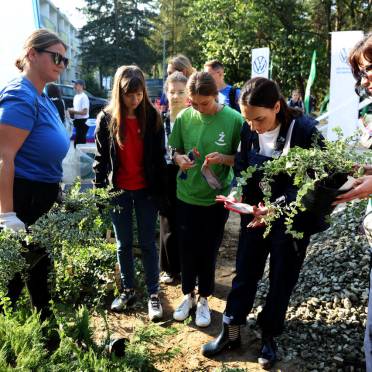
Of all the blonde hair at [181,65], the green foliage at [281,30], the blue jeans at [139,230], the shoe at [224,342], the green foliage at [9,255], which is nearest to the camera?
the green foliage at [9,255]

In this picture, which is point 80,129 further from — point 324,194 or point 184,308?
point 324,194

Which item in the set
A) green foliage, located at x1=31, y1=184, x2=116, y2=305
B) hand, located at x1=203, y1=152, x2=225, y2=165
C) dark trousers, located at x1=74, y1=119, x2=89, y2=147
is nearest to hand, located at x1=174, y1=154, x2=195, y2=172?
hand, located at x1=203, y1=152, x2=225, y2=165

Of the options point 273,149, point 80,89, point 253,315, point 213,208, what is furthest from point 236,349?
point 80,89

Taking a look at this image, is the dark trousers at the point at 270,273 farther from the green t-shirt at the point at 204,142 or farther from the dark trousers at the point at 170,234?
the dark trousers at the point at 170,234

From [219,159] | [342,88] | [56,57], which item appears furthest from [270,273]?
[342,88]

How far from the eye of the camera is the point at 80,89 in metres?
10.4

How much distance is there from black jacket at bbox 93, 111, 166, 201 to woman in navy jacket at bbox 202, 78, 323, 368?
69 cm

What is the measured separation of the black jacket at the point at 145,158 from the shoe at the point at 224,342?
1.05 m

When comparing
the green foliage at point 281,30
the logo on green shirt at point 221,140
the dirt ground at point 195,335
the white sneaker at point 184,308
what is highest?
the green foliage at point 281,30

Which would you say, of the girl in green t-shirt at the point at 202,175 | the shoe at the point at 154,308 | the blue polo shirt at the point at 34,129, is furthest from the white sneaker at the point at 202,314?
the blue polo shirt at the point at 34,129

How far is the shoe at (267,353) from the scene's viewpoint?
2.60 metres

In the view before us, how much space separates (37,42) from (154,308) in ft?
6.87

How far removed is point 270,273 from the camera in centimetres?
257

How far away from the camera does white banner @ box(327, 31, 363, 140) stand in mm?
7742
